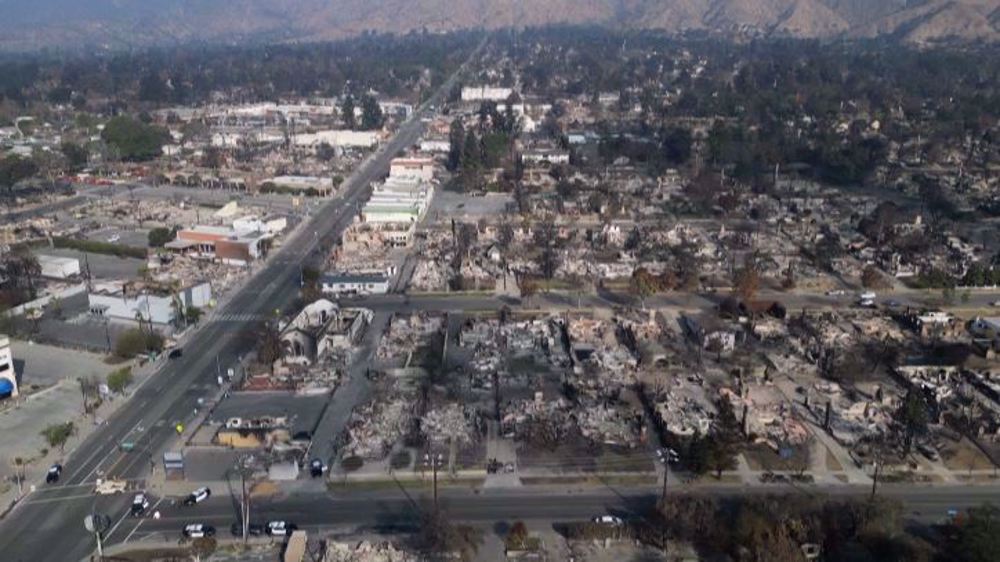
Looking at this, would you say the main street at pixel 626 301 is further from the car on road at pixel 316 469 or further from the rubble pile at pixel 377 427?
the car on road at pixel 316 469

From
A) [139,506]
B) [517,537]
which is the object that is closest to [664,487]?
[517,537]

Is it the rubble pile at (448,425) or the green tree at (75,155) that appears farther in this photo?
the green tree at (75,155)

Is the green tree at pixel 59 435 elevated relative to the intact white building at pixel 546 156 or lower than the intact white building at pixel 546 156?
lower

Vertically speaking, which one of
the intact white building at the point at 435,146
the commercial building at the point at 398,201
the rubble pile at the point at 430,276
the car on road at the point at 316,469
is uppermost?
the intact white building at the point at 435,146

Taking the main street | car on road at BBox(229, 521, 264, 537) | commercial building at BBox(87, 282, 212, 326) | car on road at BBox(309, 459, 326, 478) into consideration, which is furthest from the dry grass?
commercial building at BBox(87, 282, 212, 326)

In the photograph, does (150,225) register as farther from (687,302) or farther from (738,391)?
(738,391)

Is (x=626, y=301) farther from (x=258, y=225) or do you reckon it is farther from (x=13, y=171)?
(x=13, y=171)

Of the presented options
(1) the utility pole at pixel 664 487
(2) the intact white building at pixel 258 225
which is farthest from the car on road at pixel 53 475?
(2) the intact white building at pixel 258 225
